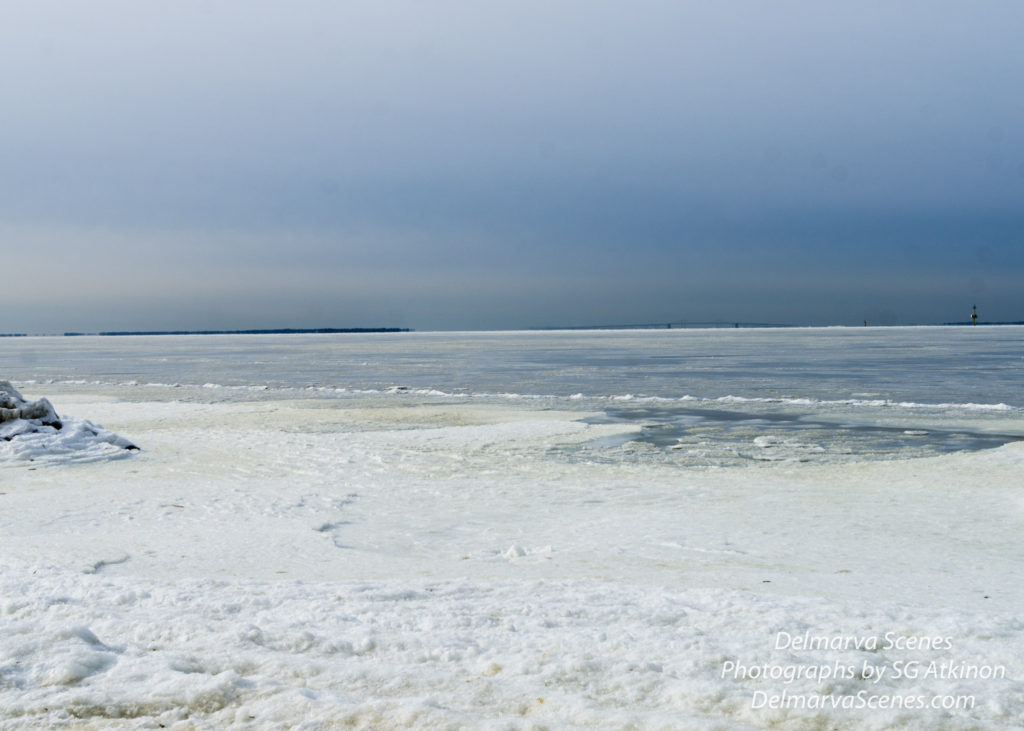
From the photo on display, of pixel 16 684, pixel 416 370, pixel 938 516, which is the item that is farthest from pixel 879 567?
pixel 416 370

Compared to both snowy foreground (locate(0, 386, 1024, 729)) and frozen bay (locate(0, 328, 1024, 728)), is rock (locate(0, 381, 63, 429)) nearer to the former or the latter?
frozen bay (locate(0, 328, 1024, 728))

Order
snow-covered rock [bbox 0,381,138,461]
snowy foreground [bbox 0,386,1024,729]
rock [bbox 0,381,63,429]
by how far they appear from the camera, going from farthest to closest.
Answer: rock [bbox 0,381,63,429]
snow-covered rock [bbox 0,381,138,461]
snowy foreground [bbox 0,386,1024,729]

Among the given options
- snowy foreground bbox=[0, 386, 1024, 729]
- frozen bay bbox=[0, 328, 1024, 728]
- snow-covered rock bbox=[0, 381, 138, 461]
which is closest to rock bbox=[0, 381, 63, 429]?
snow-covered rock bbox=[0, 381, 138, 461]

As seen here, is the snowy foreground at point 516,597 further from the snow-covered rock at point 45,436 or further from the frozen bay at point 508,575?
the snow-covered rock at point 45,436

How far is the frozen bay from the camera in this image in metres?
3.10

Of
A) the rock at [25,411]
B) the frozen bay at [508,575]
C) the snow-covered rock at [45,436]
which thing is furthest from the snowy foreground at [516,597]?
the rock at [25,411]

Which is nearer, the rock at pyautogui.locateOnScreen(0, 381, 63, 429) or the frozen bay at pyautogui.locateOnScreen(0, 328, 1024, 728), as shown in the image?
the frozen bay at pyautogui.locateOnScreen(0, 328, 1024, 728)

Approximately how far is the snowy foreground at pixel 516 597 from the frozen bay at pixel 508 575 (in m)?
0.02

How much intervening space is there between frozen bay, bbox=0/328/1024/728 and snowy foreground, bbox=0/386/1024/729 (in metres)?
0.02

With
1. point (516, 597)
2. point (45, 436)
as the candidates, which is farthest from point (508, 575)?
point (45, 436)

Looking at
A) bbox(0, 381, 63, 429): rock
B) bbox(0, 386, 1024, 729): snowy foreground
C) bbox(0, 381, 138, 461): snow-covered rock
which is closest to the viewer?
bbox(0, 386, 1024, 729): snowy foreground

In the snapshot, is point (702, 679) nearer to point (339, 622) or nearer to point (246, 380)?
point (339, 622)

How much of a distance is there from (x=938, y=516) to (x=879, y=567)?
77.0 inches

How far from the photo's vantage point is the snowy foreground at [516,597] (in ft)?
9.99
